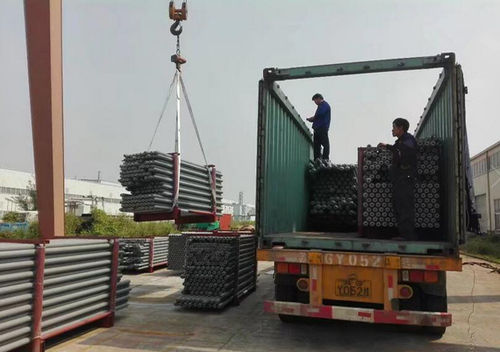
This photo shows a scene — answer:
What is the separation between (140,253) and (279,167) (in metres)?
7.15

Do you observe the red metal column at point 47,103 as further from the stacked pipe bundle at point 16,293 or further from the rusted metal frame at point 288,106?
the rusted metal frame at point 288,106

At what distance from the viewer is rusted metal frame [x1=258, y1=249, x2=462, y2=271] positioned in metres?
4.54

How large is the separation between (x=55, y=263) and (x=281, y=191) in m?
3.21

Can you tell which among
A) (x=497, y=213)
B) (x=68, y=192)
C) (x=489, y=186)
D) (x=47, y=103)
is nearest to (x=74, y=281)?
(x=47, y=103)

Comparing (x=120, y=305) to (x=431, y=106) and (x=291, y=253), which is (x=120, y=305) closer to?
(x=291, y=253)

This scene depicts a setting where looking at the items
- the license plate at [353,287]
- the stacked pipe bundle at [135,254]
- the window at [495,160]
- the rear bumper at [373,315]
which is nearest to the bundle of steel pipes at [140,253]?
the stacked pipe bundle at [135,254]

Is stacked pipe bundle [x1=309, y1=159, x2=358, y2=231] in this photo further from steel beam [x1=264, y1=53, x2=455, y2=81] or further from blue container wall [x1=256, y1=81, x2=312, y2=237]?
steel beam [x1=264, y1=53, x2=455, y2=81]

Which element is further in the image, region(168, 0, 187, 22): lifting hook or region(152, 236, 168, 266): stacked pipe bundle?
region(152, 236, 168, 266): stacked pipe bundle

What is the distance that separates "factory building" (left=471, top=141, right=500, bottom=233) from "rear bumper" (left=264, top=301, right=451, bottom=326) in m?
28.6

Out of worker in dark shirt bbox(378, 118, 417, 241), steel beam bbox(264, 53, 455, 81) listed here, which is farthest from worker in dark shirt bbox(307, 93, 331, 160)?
worker in dark shirt bbox(378, 118, 417, 241)

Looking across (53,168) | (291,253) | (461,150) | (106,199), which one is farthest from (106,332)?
(106,199)

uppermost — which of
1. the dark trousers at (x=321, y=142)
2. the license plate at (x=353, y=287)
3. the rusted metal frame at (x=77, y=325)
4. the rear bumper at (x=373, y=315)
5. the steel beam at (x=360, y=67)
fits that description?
the steel beam at (x=360, y=67)

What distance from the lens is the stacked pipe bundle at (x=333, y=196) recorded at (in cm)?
740

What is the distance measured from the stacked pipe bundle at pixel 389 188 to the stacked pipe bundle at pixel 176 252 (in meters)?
7.48
